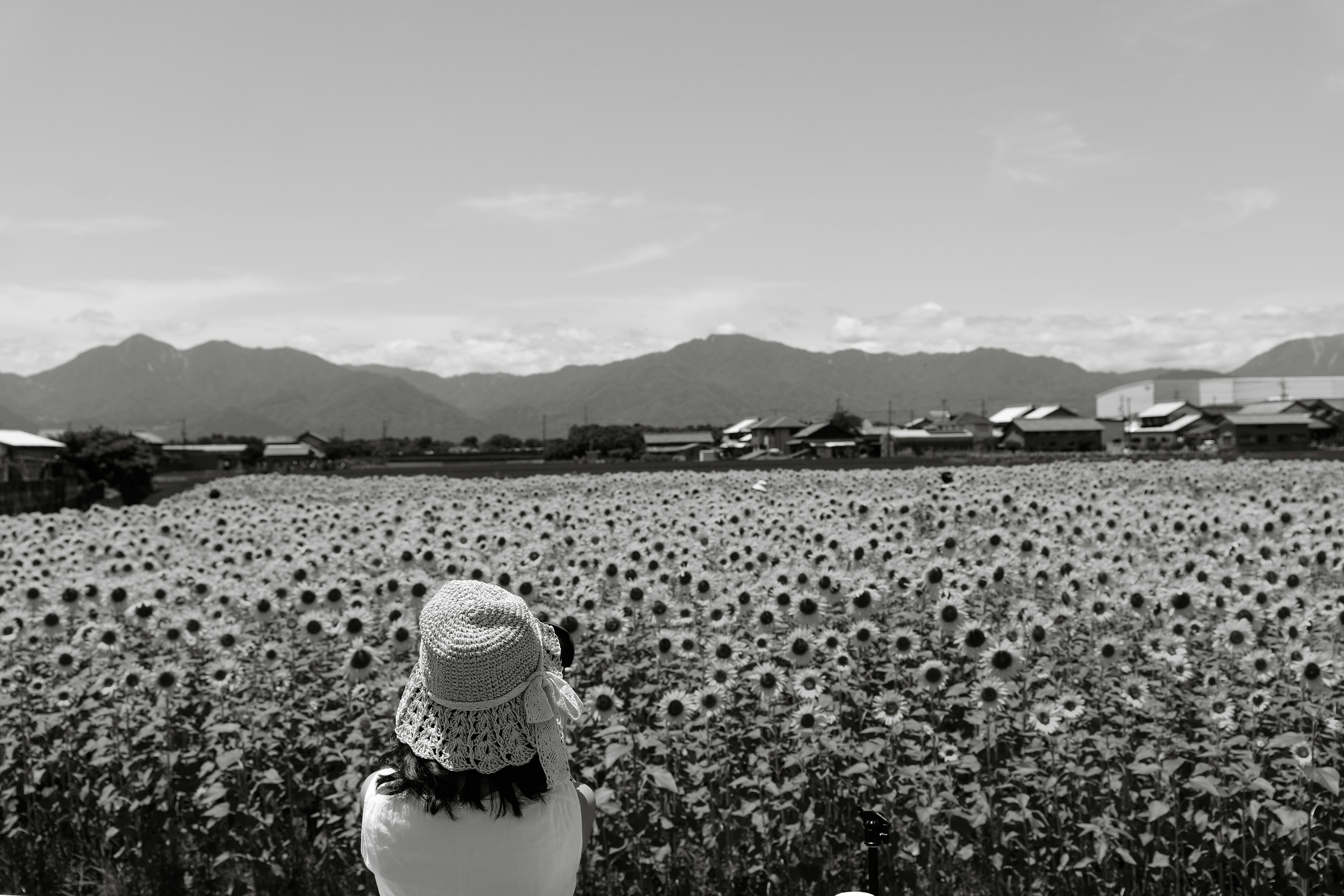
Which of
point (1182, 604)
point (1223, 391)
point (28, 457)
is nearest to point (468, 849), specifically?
point (1182, 604)

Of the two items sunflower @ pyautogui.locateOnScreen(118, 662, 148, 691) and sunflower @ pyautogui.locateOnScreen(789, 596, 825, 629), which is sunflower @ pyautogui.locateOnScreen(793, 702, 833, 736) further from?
sunflower @ pyautogui.locateOnScreen(118, 662, 148, 691)

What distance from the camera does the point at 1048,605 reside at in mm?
7832

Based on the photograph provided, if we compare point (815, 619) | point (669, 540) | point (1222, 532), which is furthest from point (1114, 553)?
point (669, 540)

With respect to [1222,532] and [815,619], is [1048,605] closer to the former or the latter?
[815,619]

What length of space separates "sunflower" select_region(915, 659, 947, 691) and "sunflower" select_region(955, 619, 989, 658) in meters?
0.30

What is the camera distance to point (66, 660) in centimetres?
737

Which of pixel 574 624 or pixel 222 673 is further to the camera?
pixel 574 624

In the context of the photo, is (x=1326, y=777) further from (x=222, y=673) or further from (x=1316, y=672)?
(x=222, y=673)

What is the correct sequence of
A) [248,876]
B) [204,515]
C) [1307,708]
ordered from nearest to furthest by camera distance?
1. [1307,708]
2. [248,876]
3. [204,515]

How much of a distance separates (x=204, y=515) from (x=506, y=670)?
41.3 feet

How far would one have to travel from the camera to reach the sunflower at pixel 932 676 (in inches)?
251

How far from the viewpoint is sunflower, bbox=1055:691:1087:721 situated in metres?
5.93

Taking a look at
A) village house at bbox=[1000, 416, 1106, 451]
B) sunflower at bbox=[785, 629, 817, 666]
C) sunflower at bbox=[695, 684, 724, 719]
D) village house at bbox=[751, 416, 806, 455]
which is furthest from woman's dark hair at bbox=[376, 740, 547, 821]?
village house at bbox=[751, 416, 806, 455]

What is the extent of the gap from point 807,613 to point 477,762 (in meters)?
4.76
